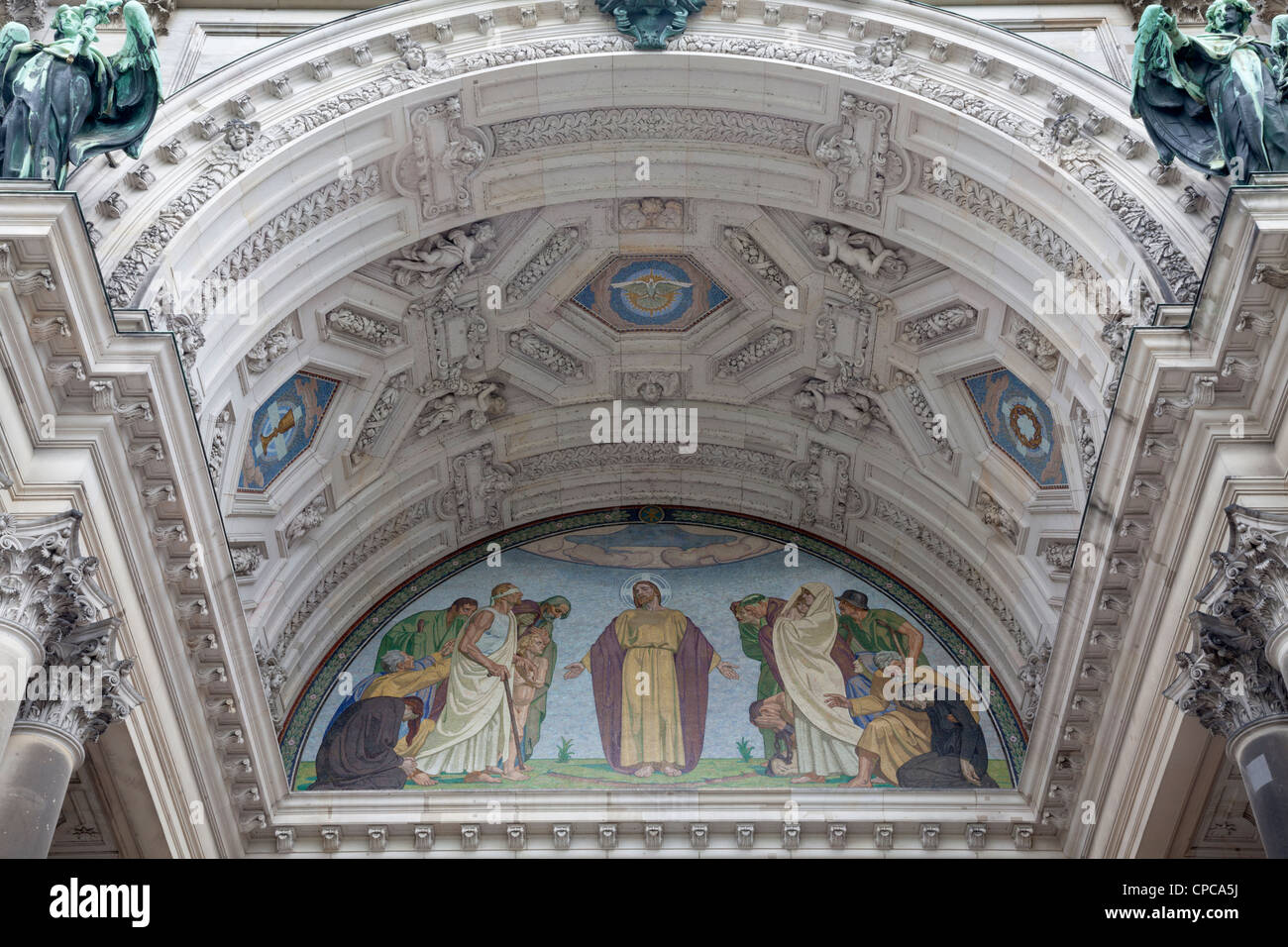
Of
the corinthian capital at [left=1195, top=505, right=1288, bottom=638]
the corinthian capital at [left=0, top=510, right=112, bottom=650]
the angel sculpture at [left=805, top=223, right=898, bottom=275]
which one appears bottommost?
the corinthian capital at [left=1195, top=505, right=1288, bottom=638]

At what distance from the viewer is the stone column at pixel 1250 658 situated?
27.9 ft

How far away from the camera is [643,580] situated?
15367mm

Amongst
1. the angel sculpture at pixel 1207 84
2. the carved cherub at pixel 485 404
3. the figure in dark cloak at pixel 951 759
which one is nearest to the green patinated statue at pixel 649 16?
the carved cherub at pixel 485 404

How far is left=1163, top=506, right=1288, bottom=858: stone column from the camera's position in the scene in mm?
8492

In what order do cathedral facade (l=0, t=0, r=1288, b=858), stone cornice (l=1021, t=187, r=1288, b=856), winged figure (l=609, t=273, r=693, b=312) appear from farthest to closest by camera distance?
winged figure (l=609, t=273, r=693, b=312), cathedral facade (l=0, t=0, r=1288, b=858), stone cornice (l=1021, t=187, r=1288, b=856)

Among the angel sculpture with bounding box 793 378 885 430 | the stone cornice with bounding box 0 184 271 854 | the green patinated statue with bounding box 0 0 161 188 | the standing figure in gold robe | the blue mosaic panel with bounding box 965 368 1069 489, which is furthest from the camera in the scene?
the angel sculpture with bounding box 793 378 885 430

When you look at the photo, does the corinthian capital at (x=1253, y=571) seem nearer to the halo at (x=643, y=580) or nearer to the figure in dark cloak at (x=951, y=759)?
the figure in dark cloak at (x=951, y=759)

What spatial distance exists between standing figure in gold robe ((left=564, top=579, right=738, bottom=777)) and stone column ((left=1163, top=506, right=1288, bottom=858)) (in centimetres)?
555

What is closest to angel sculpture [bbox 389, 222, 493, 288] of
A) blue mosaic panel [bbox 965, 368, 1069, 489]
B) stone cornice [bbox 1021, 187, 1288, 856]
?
blue mosaic panel [bbox 965, 368, 1069, 489]

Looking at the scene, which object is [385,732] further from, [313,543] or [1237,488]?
[1237,488]

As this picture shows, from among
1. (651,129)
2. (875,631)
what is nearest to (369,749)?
(875,631)

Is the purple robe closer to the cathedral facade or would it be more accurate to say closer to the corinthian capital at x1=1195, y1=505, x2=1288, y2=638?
the cathedral facade

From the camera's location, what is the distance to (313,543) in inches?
544

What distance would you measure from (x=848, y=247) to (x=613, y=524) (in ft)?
14.4
